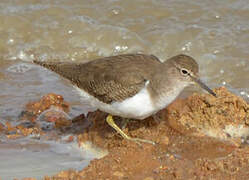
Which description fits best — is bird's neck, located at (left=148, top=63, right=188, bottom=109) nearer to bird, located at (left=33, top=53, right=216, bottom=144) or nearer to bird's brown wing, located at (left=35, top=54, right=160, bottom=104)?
bird, located at (left=33, top=53, right=216, bottom=144)

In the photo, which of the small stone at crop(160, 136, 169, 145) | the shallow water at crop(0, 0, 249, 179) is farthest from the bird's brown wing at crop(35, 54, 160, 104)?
the shallow water at crop(0, 0, 249, 179)

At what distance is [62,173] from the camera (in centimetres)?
481

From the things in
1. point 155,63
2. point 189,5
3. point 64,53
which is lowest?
Answer: point 64,53

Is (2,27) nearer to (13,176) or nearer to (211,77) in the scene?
(211,77)

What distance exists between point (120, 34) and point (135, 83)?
4.70 m

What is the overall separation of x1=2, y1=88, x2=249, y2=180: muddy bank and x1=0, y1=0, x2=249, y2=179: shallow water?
8.17 ft

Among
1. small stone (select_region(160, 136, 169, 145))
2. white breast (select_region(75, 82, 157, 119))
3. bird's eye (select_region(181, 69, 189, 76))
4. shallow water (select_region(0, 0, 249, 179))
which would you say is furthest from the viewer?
shallow water (select_region(0, 0, 249, 179))

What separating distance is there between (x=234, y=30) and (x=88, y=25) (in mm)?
3035

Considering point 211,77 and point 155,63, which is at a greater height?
point 155,63

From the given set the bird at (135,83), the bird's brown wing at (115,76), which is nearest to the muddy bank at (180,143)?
the bird at (135,83)

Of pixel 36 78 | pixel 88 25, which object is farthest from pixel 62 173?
pixel 88 25

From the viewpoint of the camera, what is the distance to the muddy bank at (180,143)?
15.9 feet

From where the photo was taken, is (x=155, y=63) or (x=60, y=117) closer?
(x=155, y=63)

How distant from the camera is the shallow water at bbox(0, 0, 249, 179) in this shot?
8.91 metres
